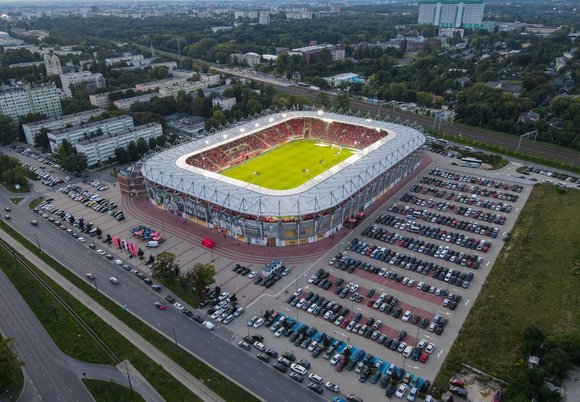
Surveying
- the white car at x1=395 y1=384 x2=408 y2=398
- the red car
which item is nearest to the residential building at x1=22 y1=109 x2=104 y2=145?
the white car at x1=395 y1=384 x2=408 y2=398

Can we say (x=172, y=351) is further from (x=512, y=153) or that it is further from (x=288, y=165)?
(x=512, y=153)

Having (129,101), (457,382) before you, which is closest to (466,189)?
(457,382)

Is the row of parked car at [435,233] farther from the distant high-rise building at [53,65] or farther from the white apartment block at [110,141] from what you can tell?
the distant high-rise building at [53,65]

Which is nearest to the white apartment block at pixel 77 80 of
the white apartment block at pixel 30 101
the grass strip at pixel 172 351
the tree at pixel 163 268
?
the white apartment block at pixel 30 101

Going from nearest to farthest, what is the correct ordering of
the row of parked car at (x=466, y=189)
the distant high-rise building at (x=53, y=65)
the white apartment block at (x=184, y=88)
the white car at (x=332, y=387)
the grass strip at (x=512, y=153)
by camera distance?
the white car at (x=332, y=387), the row of parked car at (x=466, y=189), the grass strip at (x=512, y=153), the white apartment block at (x=184, y=88), the distant high-rise building at (x=53, y=65)

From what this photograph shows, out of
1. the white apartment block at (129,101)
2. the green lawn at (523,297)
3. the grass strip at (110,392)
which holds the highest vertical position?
the white apartment block at (129,101)

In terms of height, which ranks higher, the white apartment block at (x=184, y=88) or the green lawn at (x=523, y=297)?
the white apartment block at (x=184, y=88)

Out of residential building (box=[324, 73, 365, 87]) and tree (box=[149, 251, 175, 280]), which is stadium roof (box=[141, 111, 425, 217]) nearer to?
tree (box=[149, 251, 175, 280])
